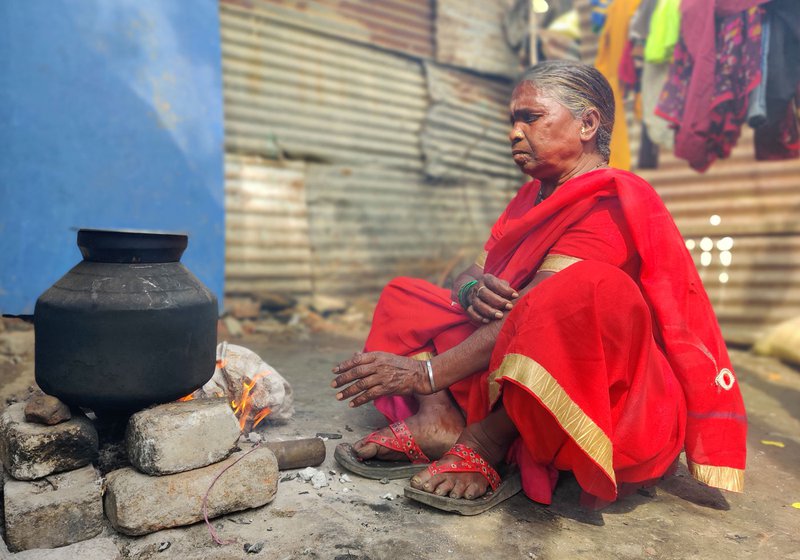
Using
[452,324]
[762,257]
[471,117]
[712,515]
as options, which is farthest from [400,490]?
[471,117]

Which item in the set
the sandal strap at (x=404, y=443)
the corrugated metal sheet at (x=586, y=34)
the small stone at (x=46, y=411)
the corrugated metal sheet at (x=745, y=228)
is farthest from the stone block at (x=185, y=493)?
the corrugated metal sheet at (x=586, y=34)

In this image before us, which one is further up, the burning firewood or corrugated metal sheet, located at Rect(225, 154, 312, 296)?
corrugated metal sheet, located at Rect(225, 154, 312, 296)

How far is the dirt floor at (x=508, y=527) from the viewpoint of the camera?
5.65ft

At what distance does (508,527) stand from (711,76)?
4114mm

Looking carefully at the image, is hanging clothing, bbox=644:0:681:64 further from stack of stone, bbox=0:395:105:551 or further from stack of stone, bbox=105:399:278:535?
stack of stone, bbox=0:395:105:551

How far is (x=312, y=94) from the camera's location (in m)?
6.22

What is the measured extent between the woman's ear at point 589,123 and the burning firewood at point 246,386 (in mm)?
1675

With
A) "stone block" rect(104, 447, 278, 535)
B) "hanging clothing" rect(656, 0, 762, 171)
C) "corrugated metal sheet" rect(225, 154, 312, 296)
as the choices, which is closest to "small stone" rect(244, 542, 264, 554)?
"stone block" rect(104, 447, 278, 535)

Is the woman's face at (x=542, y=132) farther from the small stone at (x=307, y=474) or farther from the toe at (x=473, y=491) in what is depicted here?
the small stone at (x=307, y=474)

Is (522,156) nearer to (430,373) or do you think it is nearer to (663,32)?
(430,373)

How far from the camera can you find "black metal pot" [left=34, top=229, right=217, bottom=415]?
1.80 metres

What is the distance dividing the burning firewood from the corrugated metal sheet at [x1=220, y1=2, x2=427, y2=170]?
360 cm

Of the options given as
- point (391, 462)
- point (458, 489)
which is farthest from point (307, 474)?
point (458, 489)

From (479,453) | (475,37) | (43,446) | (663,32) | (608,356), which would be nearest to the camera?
(43,446)
